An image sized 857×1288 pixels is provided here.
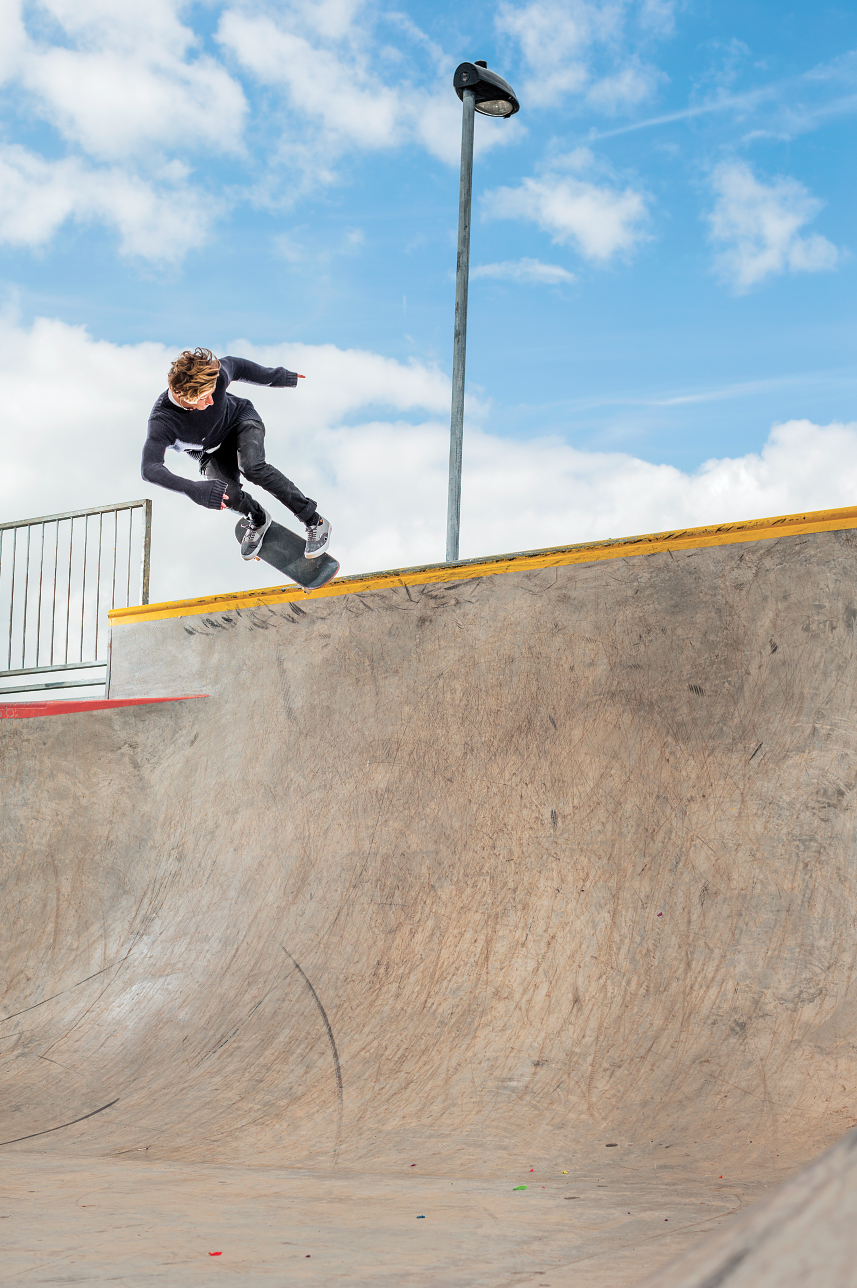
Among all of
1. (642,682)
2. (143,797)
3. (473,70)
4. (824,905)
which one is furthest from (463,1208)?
(473,70)

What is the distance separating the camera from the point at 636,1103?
13.5ft

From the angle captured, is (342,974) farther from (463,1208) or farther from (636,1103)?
(463,1208)

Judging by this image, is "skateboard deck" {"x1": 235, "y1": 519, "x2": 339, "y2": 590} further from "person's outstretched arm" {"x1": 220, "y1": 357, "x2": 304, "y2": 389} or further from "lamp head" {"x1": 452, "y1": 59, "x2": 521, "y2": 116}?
"lamp head" {"x1": 452, "y1": 59, "x2": 521, "y2": 116}

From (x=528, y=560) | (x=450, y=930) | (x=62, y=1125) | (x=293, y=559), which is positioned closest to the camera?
(x=62, y=1125)

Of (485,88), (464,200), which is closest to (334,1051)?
(464,200)

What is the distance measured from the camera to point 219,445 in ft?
24.7

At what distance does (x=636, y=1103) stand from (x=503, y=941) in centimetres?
119

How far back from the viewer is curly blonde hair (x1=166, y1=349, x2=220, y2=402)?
23.5ft

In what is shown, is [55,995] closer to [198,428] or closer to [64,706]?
[64,706]

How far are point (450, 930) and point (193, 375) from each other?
15.0 ft

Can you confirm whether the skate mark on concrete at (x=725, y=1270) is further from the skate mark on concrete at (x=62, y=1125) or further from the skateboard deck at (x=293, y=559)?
the skateboard deck at (x=293, y=559)

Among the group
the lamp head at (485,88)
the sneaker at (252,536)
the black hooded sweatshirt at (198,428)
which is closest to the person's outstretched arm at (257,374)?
the black hooded sweatshirt at (198,428)

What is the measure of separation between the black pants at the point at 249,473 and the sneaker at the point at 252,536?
4 centimetres

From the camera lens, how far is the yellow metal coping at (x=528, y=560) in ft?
18.1
